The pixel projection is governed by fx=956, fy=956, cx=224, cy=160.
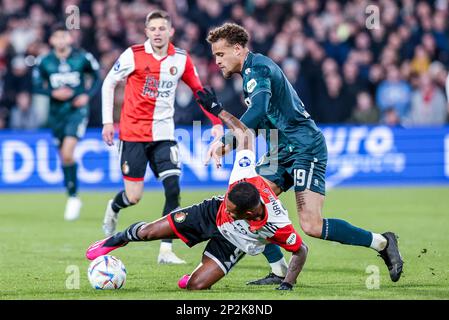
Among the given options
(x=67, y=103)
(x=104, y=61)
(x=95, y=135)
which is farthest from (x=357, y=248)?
(x=104, y=61)

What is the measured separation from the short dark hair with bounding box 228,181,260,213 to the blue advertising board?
32.7 feet

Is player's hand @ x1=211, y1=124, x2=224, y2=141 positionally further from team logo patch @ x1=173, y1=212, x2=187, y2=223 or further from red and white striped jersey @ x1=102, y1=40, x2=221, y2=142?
team logo patch @ x1=173, y1=212, x2=187, y2=223

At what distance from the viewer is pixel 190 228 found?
8109 millimetres

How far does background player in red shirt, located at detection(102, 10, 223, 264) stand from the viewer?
10.5 meters

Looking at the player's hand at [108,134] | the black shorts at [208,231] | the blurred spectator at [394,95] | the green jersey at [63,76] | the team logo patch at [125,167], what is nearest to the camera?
the black shorts at [208,231]

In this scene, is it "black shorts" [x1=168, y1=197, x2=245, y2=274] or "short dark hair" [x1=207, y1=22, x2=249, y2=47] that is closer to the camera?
"black shorts" [x1=168, y1=197, x2=245, y2=274]

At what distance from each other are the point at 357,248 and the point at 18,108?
1019cm

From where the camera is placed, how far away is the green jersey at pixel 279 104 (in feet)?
26.8

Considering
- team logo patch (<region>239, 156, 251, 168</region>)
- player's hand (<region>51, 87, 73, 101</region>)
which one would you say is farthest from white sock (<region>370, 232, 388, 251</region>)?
player's hand (<region>51, 87, 73, 101</region>)

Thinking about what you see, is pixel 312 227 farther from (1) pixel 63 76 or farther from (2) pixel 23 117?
(2) pixel 23 117

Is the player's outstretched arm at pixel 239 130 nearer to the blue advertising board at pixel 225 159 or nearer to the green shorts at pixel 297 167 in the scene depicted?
the green shorts at pixel 297 167

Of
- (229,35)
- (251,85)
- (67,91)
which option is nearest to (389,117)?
(67,91)

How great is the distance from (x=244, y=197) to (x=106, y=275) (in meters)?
1.43

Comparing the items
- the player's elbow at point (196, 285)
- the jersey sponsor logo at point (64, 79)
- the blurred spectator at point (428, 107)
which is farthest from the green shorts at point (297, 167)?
the blurred spectator at point (428, 107)
